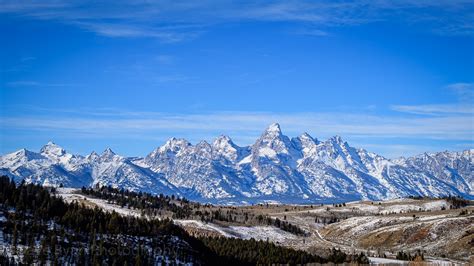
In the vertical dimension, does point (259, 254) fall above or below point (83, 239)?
below

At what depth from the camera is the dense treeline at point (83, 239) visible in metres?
89.3

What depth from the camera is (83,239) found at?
99000 mm

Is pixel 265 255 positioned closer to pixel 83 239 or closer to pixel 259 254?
pixel 259 254

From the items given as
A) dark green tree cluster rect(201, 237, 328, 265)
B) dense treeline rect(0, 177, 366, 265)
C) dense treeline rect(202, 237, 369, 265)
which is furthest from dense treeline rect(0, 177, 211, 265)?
dense treeline rect(202, 237, 369, 265)

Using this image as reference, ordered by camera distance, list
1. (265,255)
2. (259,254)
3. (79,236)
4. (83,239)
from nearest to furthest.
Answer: (83,239) < (79,236) < (265,255) < (259,254)

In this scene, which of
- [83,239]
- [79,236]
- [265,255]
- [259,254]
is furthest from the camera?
[259,254]

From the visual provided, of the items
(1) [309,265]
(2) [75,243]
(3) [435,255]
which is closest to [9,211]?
(2) [75,243]

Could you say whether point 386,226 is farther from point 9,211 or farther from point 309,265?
point 9,211

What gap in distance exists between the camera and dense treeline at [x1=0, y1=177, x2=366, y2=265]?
89.3m

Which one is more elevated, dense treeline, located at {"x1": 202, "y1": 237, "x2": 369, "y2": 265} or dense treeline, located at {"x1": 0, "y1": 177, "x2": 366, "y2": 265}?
dense treeline, located at {"x1": 0, "y1": 177, "x2": 366, "y2": 265}

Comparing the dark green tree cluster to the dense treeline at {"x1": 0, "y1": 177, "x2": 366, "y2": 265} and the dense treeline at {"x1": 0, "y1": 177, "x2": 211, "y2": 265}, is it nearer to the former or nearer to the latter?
the dense treeline at {"x1": 0, "y1": 177, "x2": 366, "y2": 265}

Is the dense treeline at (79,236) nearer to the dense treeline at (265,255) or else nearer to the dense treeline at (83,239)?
the dense treeline at (83,239)

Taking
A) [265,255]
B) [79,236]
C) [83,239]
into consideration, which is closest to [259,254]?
[265,255]

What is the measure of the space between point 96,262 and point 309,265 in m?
46.1
